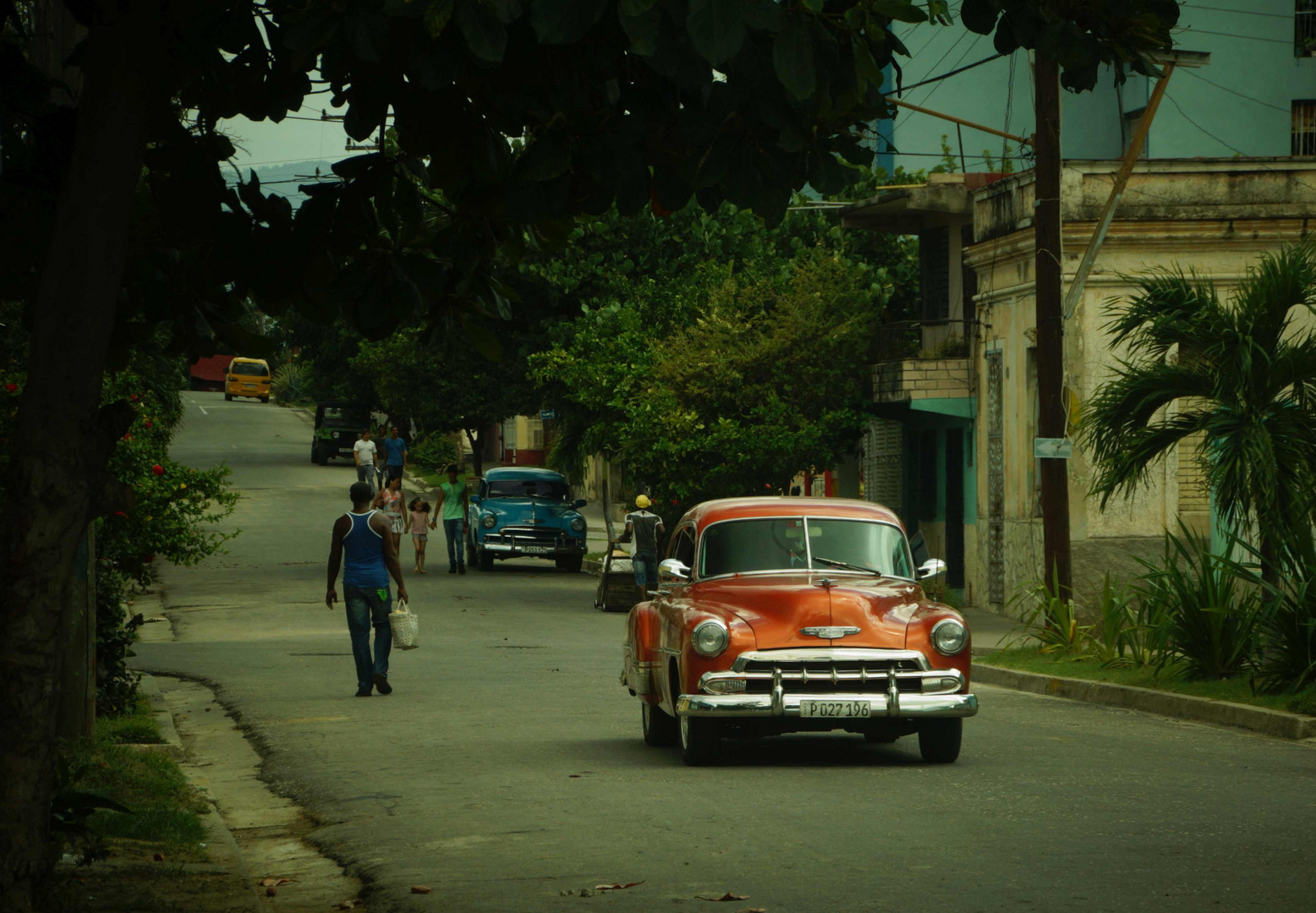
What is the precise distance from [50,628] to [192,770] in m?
6.01

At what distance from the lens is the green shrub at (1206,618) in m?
15.1

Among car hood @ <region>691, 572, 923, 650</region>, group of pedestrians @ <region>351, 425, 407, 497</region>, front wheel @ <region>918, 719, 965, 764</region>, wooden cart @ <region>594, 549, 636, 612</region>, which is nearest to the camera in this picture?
car hood @ <region>691, 572, 923, 650</region>

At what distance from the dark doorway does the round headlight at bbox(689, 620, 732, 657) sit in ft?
65.0

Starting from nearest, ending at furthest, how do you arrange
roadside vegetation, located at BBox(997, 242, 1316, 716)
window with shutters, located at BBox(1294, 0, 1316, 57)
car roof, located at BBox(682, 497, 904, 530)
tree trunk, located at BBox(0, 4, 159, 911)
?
1. tree trunk, located at BBox(0, 4, 159, 911)
2. car roof, located at BBox(682, 497, 904, 530)
3. roadside vegetation, located at BBox(997, 242, 1316, 716)
4. window with shutters, located at BBox(1294, 0, 1316, 57)

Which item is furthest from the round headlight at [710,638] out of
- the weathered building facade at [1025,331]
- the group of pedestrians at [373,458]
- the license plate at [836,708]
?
the group of pedestrians at [373,458]

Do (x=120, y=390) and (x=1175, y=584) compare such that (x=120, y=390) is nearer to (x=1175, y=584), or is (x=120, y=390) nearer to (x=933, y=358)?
→ (x=1175, y=584)

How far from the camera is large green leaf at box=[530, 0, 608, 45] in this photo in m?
4.77

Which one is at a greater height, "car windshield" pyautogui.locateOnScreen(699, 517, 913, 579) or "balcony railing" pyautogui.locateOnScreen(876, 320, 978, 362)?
"balcony railing" pyautogui.locateOnScreen(876, 320, 978, 362)

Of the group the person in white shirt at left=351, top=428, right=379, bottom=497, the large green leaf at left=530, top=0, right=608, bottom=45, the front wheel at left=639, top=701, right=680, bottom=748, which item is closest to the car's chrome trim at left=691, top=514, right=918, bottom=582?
the front wheel at left=639, top=701, right=680, bottom=748

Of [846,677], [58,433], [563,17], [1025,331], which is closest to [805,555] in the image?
[846,677]

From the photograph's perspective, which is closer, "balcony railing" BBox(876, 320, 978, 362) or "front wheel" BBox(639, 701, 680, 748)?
"front wheel" BBox(639, 701, 680, 748)

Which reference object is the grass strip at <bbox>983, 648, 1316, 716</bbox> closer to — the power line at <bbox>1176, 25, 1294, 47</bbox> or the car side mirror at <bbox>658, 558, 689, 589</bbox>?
the car side mirror at <bbox>658, 558, 689, 589</bbox>

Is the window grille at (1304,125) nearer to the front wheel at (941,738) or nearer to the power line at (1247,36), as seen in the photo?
the power line at (1247,36)

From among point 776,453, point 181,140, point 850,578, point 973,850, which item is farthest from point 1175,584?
point 776,453
